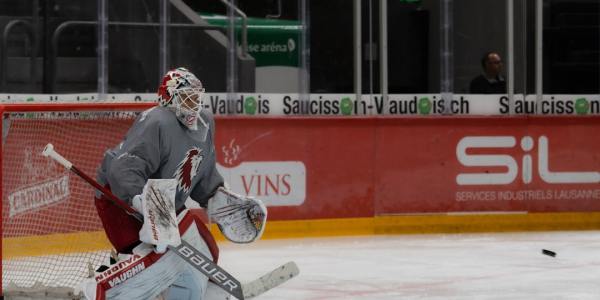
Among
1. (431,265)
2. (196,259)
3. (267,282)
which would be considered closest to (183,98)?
(196,259)

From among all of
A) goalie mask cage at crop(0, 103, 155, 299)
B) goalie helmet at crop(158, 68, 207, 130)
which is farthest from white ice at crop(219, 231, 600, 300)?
goalie helmet at crop(158, 68, 207, 130)

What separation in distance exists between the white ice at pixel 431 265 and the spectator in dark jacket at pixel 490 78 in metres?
1.23

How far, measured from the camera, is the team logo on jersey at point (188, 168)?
19.0 ft

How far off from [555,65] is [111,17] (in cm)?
361

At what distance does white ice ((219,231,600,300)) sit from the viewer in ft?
25.7

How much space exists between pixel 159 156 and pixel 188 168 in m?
0.17

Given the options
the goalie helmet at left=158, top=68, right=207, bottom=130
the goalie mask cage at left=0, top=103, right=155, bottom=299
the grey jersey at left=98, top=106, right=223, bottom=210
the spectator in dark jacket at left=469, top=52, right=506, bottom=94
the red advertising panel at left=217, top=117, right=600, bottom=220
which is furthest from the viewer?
the spectator in dark jacket at left=469, top=52, right=506, bottom=94

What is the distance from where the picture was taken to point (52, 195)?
802 centimetres

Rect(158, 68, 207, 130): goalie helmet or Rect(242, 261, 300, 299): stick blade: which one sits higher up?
Rect(158, 68, 207, 130): goalie helmet

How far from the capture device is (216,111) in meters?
10.9

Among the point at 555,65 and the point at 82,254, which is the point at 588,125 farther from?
the point at 82,254

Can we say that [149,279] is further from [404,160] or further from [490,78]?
[490,78]

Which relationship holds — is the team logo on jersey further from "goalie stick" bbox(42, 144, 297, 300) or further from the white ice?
the white ice

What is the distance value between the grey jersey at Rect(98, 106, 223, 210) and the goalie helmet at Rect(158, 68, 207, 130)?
0.03 metres
